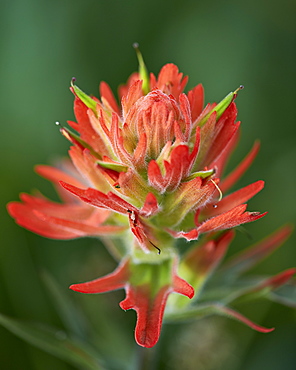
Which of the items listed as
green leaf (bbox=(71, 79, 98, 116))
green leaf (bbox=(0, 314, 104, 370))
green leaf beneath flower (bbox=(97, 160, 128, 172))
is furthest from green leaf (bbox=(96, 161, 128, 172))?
green leaf (bbox=(0, 314, 104, 370))

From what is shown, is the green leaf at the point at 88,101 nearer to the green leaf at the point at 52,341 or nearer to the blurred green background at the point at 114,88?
the green leaf at the point at 52,341

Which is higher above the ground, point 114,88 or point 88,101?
point 88,101

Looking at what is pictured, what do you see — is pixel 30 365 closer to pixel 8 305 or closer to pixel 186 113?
pixel 8 305

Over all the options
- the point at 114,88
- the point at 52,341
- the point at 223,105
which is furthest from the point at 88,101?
the point at 114,88

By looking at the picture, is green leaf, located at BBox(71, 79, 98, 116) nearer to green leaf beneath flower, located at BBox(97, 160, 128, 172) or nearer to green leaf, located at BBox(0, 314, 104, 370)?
green leaf beneath flower, located at BBox(97, 160, 128, 172)

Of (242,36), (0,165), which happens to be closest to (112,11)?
(242,36)

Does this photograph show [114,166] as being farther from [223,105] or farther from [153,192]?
[223,105]
